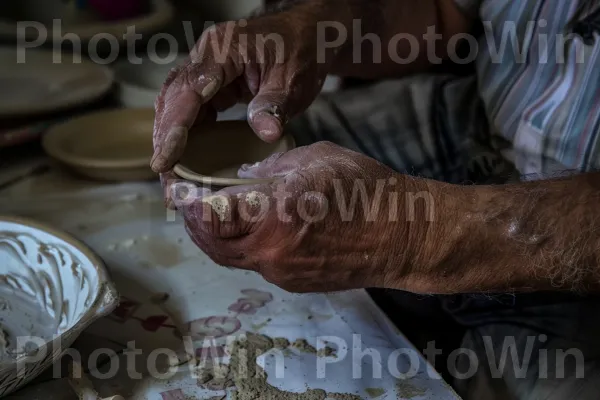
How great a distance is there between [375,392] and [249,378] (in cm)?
15

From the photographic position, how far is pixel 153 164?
0.78 meters

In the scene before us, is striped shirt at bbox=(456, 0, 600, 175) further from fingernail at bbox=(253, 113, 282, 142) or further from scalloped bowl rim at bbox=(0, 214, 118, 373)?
scalloped bowl rim at bbox=(0, 214, 118, 373)

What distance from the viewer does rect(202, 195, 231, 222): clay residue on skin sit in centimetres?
65

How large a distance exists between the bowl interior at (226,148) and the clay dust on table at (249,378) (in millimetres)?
227

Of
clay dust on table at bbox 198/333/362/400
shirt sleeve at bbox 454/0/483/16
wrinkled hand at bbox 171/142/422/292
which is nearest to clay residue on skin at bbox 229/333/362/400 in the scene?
clay dust on table at bbox 198/333/362/400

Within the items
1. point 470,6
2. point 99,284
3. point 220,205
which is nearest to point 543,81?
point 470,6

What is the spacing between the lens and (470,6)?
1134 mm

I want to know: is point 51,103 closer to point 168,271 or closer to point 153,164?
point 168,271

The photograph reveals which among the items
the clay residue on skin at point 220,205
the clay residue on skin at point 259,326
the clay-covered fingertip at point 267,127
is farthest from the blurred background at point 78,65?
the clay residue on skin at point 220,205

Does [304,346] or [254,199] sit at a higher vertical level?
[254,199]

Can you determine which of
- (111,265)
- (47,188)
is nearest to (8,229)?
(111,265)

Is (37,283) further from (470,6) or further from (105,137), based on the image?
(470,6)

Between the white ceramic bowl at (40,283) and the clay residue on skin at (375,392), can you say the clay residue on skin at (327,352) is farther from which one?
the white ceramic bowl at (40,283)

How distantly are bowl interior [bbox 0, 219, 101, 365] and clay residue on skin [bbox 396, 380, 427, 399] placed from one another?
1.32 ft
